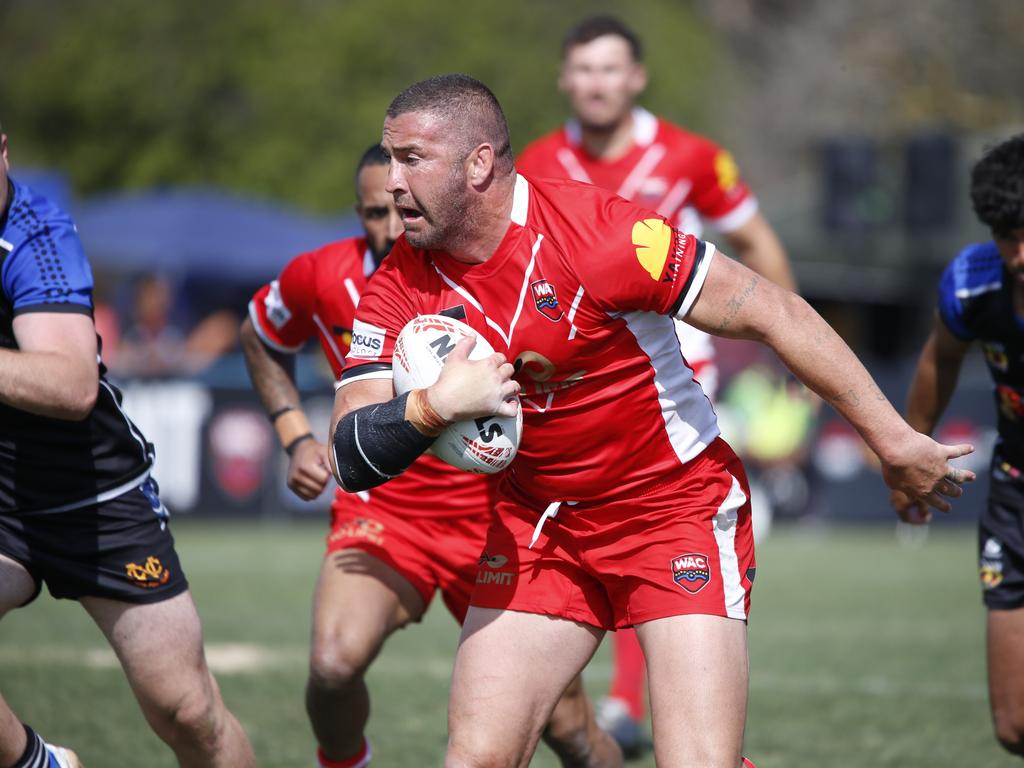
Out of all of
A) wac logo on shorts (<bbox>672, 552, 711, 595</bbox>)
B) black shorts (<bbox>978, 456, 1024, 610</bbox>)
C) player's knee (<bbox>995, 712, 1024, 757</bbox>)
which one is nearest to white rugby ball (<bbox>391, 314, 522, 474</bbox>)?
wac logo on shorts (<bbox>672, 552, 711, 595</bbox>)

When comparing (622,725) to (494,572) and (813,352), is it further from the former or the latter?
(813,352)

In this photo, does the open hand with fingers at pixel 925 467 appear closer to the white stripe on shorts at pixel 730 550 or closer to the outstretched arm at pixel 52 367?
the white stripe on shorts at pixel 730 550

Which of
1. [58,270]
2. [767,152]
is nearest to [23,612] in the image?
[58,270]

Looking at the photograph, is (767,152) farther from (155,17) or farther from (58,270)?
(58,270)

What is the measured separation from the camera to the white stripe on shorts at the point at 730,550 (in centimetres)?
424

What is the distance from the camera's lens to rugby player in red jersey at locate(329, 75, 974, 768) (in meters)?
4.09

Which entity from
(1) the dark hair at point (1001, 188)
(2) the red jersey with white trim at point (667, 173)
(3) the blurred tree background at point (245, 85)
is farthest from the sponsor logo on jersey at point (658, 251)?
(3) the blurred tree background at point (245, 85)

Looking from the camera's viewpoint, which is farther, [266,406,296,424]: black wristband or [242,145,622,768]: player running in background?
[266,406,296,424]: black wristband

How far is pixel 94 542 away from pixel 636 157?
3.78 m

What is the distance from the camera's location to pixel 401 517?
18.2 feet

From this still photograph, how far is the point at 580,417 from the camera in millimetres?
4297

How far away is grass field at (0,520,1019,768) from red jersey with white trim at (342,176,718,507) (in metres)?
0.80

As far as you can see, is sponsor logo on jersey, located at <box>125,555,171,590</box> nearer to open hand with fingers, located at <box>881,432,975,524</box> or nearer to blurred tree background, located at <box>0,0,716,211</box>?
open hand with fingers, located at <box>881,432,975,524</box>

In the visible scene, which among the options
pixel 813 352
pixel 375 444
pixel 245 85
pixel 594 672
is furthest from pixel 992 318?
pixel 245 85
